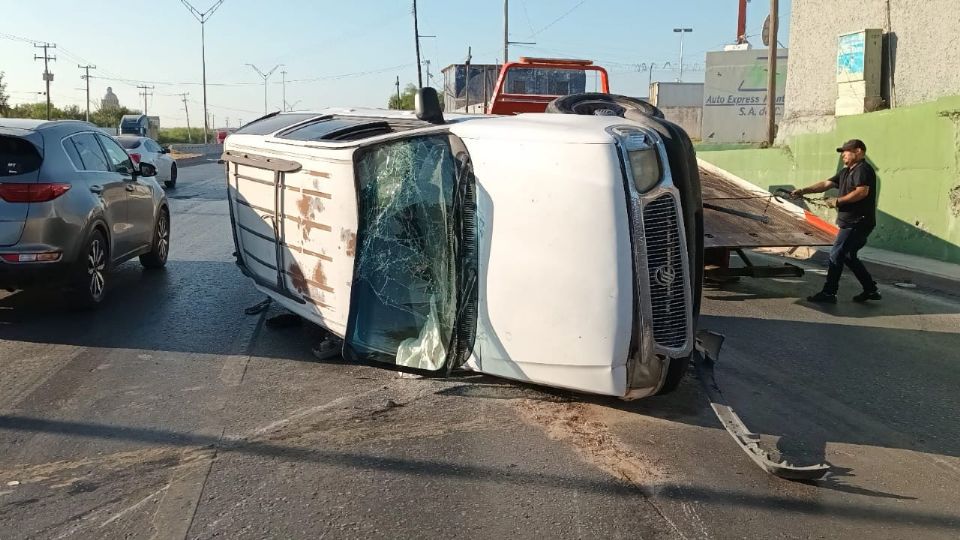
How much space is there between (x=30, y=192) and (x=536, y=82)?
723 centimetres

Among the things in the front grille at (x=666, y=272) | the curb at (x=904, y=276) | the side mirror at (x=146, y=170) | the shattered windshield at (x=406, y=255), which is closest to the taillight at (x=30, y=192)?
the side mirror at (x=146, y=170)

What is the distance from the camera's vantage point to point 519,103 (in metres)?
11.3

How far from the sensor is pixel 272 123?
7711 millimetres

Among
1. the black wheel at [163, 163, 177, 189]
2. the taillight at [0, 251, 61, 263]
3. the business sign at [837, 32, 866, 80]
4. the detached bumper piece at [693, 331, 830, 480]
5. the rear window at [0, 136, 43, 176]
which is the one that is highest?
the business sign at [837, 32, 866, 80]

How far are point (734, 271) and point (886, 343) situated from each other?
225cm

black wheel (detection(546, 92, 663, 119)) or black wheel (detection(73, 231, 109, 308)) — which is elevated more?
black wheel (detection(546, 92, 663, 119))

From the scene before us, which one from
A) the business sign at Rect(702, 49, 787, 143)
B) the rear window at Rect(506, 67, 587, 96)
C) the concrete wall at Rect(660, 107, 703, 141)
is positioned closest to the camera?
the rear window at Rect(506, 67, 587, 96)

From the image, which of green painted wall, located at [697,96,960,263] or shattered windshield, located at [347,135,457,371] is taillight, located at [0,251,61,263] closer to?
shattered windshield, located at [347,135,457,371]

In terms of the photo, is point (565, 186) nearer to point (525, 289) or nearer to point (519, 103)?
point (525, 289)

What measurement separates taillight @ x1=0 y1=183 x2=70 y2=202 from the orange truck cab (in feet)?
18.5

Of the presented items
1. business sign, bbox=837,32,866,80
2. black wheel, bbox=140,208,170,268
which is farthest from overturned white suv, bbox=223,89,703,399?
business sign, bbox=837,32,866,80

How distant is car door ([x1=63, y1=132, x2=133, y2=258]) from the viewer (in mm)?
7801

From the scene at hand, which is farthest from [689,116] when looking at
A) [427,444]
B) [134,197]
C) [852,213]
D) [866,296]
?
[427,444]

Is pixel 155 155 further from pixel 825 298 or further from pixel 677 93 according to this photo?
pixel 677 93
